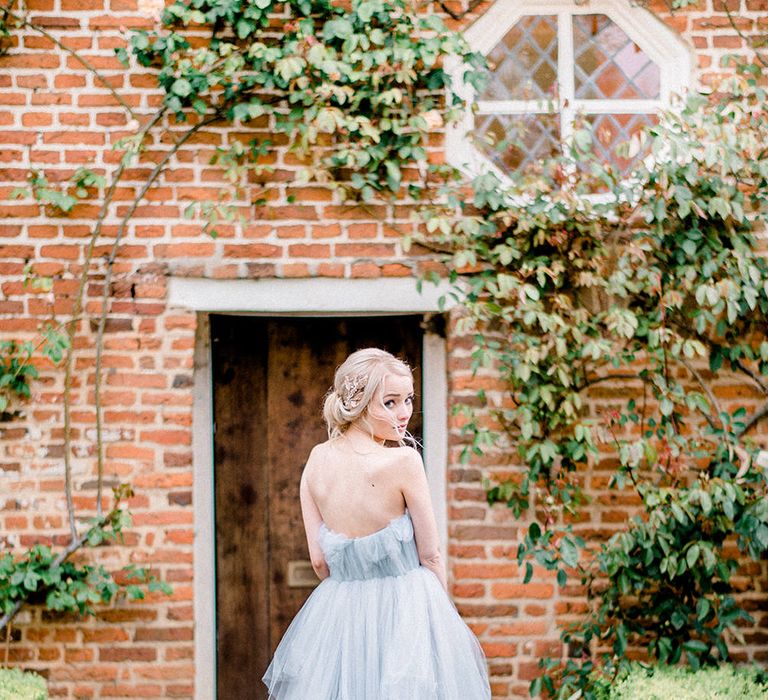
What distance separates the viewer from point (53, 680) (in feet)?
14.0

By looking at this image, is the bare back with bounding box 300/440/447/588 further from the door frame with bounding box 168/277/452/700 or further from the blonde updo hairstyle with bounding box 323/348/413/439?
the door frame with bounding box 168/277/452/700

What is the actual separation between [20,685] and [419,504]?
1881 millimetres

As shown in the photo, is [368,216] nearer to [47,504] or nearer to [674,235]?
[674,235]

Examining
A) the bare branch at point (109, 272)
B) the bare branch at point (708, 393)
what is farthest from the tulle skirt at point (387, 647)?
the bare branch at point (708, 393)

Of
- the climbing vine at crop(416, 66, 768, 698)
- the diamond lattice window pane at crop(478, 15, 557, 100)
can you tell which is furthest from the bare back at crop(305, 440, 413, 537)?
the diamond lattice window pane at crop(478, 15, 557, 100)

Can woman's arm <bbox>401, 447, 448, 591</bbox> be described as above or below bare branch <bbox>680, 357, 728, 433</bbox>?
below

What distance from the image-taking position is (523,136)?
457cm

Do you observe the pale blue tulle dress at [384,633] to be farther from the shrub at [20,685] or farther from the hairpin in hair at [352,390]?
the shrub at [20,685]

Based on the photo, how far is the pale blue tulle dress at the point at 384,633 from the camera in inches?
126

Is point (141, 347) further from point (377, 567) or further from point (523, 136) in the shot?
point (523, 136)

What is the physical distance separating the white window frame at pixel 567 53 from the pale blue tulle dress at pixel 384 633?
6.64 feet

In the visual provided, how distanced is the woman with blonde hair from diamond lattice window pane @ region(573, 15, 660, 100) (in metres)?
2.14

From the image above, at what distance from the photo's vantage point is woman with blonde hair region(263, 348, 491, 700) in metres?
3.18


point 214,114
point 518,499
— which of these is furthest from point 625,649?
point 214,114
